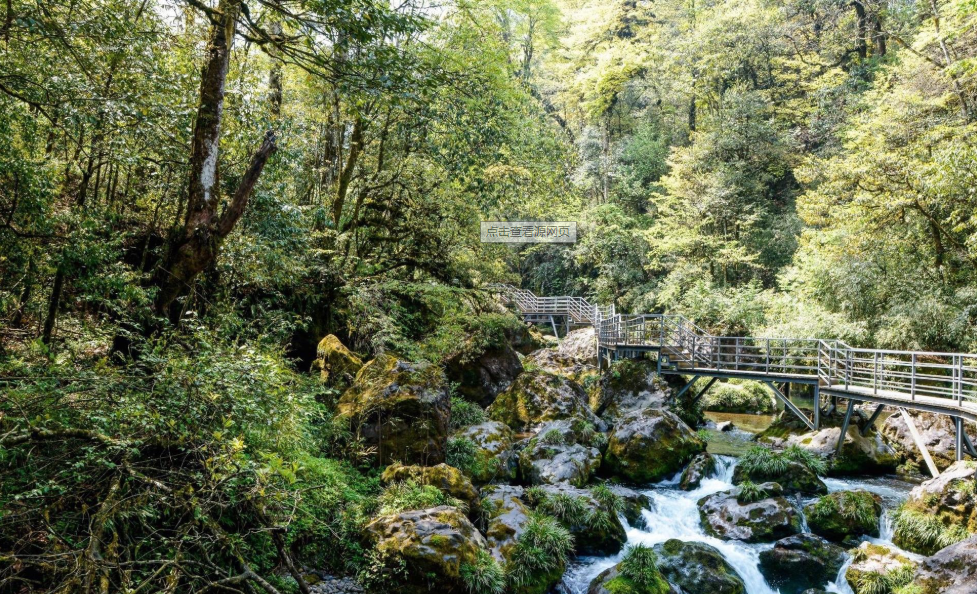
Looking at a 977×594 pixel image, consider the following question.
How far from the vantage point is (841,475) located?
10141mm

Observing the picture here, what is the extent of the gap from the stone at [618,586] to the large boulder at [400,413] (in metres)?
2.98

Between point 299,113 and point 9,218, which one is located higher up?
point 299,113

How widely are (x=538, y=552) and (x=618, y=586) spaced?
0.96 meters

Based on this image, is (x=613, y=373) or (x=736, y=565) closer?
(x=736, y=565)

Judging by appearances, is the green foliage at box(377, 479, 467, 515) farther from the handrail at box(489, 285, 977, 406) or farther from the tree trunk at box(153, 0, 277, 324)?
the handrail at box(489, 285, 977, 406)

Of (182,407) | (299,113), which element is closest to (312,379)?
(182,407)

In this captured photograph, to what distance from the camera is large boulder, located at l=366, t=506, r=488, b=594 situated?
17.1 feet

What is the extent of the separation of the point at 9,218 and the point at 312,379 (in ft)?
14.0

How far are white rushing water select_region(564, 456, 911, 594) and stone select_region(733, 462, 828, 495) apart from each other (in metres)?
0.36

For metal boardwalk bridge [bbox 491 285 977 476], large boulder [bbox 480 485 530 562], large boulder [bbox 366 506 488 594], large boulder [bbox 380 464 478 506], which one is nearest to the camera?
large boulder [bbox 366 506 488 594]

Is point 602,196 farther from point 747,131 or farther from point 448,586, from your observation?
point 448,586

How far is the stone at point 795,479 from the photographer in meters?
8.81

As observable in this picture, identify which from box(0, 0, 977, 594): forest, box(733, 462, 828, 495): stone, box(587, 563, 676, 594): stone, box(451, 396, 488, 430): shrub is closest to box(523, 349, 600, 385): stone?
box(0, 0, 977, 594): forest

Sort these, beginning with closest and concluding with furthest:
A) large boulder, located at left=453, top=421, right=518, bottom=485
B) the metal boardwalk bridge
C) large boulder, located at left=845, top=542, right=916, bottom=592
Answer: large boulder, located at left=845, top=542, right=916, bottom=592 < large boulder, located at left=453, top=421, right=518, bottom=485 < the metal boardwalk bridge
